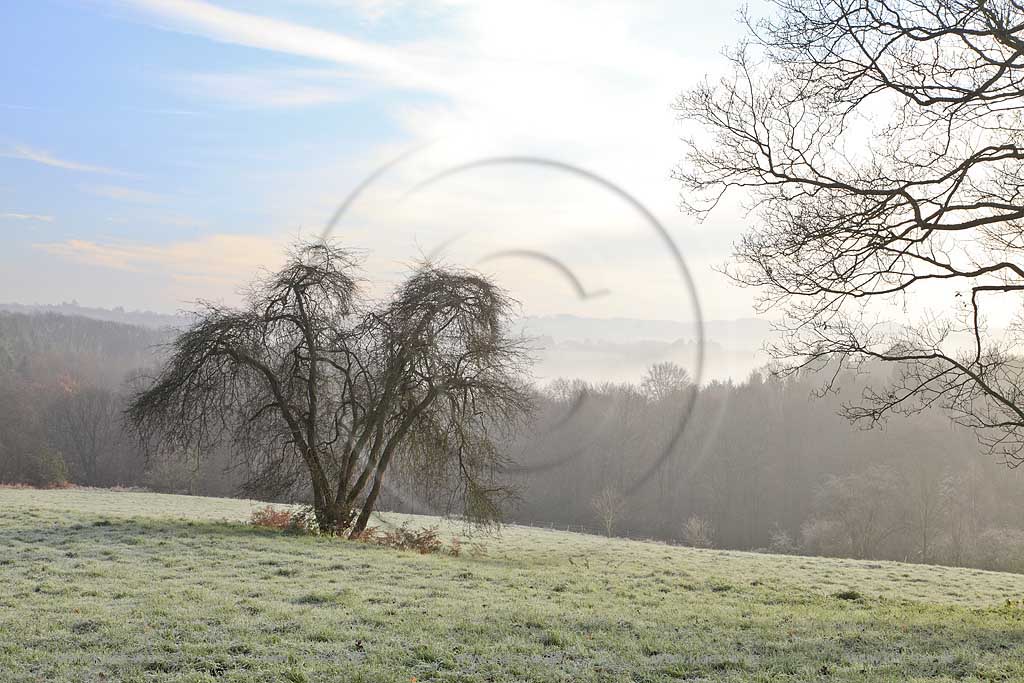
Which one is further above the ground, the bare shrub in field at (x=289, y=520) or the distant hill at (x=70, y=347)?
the distant hill at (x=70, y=347)

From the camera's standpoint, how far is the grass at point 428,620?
798cm

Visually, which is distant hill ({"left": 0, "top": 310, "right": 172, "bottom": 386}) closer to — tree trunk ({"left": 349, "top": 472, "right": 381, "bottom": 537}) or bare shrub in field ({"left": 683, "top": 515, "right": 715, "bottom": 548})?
bare shrub in field ({"left": 683, "top": 515, "right": 715, "bottom": 548})

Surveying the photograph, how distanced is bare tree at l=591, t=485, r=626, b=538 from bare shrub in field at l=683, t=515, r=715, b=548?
5.83 meters

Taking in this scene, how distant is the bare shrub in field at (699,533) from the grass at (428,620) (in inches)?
1652

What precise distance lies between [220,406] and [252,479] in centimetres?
→ 231

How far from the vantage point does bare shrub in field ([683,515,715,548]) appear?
59250 mm

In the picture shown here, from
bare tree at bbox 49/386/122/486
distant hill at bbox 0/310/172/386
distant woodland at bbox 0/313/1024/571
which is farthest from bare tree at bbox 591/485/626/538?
distant hill at bbox 0/310/172/386

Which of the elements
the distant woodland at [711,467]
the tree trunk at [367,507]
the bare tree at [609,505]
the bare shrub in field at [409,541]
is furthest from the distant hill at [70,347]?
the bare shrub in field at [409,541]

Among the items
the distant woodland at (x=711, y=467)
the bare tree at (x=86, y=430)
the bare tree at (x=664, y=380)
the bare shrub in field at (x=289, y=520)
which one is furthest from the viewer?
the bare tree at (x=664, y=380)

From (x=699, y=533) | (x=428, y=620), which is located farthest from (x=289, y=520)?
(x=699, y=533)

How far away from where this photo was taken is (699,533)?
62.0m

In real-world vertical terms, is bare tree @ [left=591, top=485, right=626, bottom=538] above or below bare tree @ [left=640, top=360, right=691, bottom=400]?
below

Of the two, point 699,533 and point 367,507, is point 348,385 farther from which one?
point 699,533

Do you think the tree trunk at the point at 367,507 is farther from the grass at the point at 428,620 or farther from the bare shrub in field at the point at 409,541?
the grass at the point at 428,620
